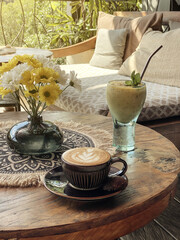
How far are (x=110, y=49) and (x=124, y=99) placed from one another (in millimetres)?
1838

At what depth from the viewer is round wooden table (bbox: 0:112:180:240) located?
641mm

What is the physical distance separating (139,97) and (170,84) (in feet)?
4.26

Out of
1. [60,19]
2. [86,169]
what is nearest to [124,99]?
[86,169]

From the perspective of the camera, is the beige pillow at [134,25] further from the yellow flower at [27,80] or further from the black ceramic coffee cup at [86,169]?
the black ceramic coffee cup at [86,169]

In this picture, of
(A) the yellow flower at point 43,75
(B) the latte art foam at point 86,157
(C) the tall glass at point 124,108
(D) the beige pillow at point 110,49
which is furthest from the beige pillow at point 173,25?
(B) the latte art foam at point 86,157

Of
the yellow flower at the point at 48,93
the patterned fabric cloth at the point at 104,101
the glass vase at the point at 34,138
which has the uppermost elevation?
the yellow flower at the point at 48,93

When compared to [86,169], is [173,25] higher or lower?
higher

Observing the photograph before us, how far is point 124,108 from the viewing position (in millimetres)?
1007

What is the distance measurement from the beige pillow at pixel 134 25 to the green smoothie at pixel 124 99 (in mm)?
1743

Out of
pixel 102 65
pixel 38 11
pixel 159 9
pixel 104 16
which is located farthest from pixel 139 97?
pixel 38 11

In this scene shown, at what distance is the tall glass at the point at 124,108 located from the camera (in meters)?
0.99

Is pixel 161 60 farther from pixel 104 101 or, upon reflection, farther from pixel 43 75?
pixel 43 75

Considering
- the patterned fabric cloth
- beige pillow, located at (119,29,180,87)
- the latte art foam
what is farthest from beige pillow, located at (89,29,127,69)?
the latte art foam

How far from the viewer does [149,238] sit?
58.4 inches
